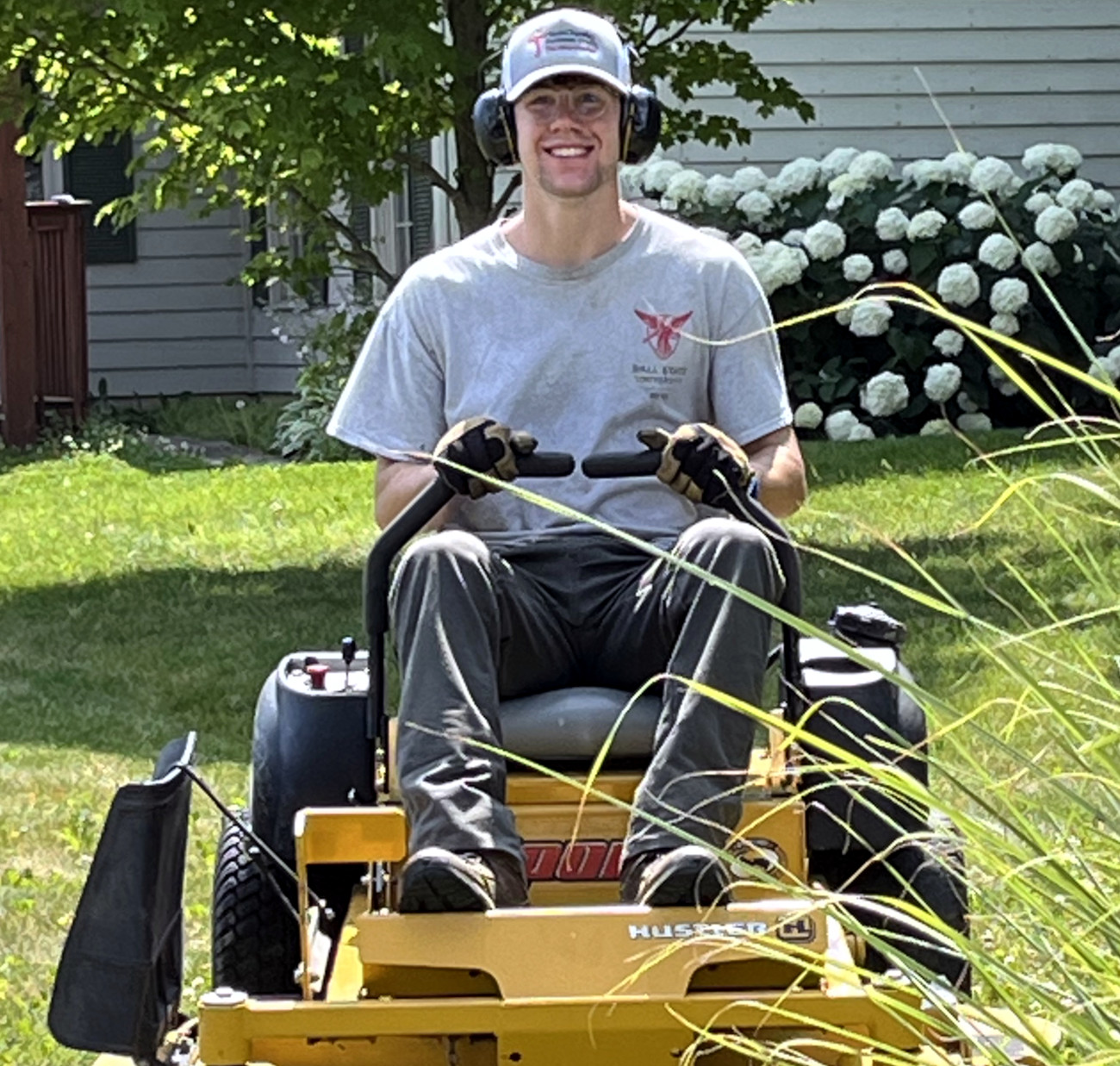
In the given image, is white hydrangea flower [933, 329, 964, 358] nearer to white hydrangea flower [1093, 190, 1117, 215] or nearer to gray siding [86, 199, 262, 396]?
white hydrangea flower [1093, 190, 1117, 215]

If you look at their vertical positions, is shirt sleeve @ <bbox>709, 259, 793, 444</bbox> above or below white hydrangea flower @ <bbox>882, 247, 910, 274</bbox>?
above

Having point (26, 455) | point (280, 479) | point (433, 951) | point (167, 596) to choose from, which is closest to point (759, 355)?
point (433, 951)

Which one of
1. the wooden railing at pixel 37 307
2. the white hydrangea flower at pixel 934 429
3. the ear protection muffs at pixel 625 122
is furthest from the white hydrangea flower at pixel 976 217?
the ear protection muffs at pixel 625 122

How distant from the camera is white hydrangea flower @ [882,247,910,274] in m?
12.2

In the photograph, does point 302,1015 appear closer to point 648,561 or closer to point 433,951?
point 433,951

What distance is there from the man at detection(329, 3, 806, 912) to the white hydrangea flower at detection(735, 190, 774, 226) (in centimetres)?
823

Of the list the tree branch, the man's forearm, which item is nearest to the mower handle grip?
the man's forearm

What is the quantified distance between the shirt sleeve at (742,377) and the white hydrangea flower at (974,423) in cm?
786

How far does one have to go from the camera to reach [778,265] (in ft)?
39.4

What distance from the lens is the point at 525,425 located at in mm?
4078

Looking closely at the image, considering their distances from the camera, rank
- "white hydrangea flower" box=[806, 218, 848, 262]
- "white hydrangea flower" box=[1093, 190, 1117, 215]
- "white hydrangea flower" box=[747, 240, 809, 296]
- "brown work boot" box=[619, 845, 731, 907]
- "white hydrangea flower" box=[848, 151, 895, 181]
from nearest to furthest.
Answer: "brown work boot" box=[619, 845, 731, 907] < "white hydrangea flower" box=[747, 240, 809, 296] < "white hydrangea flower" box=[806, 218, 848, 262] < "white hydrangea flower" box=[1093, 190, 1117, 215] < "white hydrangea flower" box=[848, 151, 895, 181]

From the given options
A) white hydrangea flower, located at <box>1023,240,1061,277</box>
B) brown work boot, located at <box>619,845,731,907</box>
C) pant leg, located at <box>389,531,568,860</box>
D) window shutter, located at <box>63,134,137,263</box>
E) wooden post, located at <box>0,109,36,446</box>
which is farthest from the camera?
window shutter, located at <box>63,134,137,263</box>

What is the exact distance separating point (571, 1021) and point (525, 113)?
1658mm

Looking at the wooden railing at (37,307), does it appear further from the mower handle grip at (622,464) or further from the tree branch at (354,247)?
the mower handle grip at (622,464)
